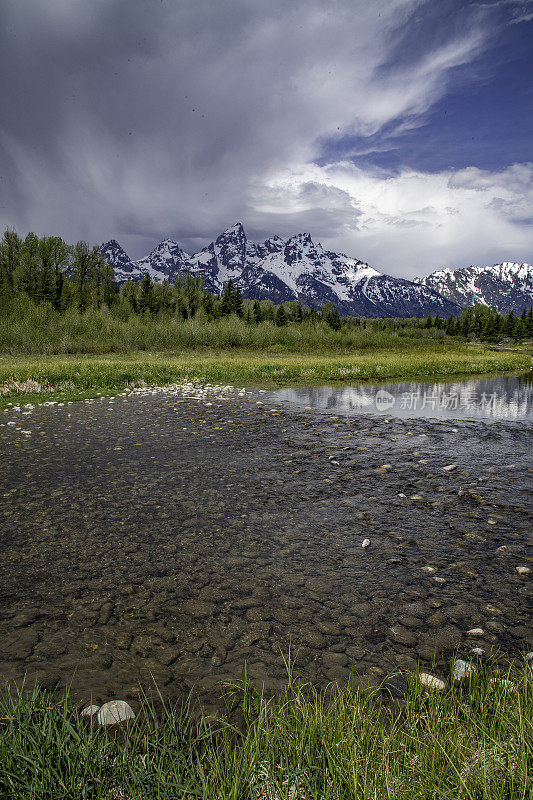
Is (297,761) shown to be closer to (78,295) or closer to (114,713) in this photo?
(114,713)

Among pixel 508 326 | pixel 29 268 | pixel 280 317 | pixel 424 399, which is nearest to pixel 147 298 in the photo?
pixel 29 268

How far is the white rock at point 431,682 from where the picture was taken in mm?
3293

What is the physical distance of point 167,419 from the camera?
16.5 meters

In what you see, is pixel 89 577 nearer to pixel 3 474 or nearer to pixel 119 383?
pixel 3 474

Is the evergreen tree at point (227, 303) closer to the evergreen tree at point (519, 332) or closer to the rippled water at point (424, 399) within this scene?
the rippled water at point (424, 399)

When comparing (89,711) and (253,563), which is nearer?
(89,711)

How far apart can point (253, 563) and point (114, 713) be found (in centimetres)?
259

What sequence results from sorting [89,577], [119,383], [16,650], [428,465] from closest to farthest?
[16,650], [89,577], [428,465], [119,383]

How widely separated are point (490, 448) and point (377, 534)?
732 centimetres

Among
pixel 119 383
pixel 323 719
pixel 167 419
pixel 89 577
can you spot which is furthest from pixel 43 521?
pixel 119 383

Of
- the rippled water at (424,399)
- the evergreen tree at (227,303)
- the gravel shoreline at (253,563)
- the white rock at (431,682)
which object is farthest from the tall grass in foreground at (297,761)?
the evergreen tree at (227,303)

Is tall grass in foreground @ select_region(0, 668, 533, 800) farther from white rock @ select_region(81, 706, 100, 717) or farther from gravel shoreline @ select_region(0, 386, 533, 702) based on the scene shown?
gravel shoreline @ select_region(0, 386, 533, 702)

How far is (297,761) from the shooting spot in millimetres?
2328

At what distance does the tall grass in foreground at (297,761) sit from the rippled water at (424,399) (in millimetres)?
16024
